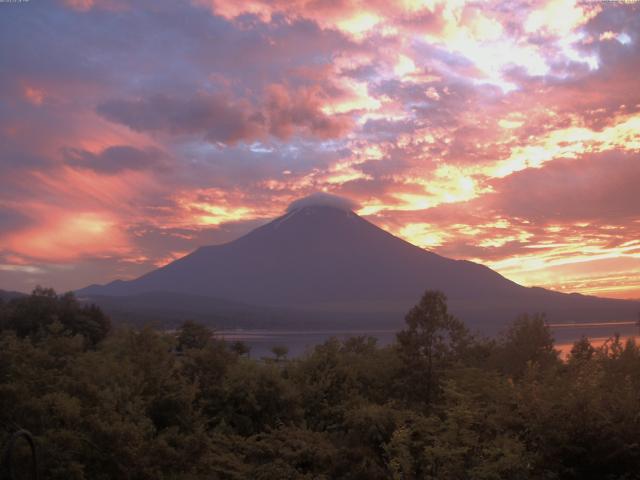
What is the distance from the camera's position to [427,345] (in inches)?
538

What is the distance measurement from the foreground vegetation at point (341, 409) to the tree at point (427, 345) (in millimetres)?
32

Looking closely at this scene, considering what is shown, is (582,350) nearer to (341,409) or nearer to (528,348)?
(528,348)

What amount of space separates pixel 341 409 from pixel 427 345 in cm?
252

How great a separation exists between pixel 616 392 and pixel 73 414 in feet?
30.9

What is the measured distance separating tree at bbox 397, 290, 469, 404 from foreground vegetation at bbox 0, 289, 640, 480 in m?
0.03

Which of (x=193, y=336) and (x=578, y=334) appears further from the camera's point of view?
(x=578, y=334)

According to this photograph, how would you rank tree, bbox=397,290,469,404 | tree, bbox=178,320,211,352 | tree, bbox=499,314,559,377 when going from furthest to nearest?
1. tree, bbox=178,320,211,352
2. tree, bbox=499,314,559,377
3. tree, bbox=397,290,469,404

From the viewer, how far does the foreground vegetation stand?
8.77 m

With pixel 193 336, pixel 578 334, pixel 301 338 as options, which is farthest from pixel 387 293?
pixel 193 336

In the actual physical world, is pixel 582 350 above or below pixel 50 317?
below

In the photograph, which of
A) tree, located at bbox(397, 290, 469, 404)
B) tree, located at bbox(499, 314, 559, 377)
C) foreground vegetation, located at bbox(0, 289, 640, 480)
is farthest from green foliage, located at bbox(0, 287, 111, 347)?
tree, located at bbox(499, 314, 559, 377)

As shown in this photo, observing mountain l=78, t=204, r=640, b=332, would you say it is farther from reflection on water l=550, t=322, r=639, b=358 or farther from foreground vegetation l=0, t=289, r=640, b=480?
foreground vegetation l=0, t=289, r=640, b=480

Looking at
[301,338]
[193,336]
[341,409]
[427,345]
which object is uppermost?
[427,345]

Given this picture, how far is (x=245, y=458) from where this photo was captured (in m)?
11.7
